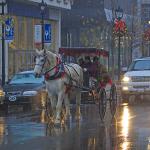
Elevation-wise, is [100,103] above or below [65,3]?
below

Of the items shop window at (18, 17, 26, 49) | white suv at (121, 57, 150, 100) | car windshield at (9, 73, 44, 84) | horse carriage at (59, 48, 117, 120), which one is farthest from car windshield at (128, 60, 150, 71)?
shop window at (18, 17, 26, 49)

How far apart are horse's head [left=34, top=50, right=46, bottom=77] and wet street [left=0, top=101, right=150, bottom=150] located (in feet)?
5.02

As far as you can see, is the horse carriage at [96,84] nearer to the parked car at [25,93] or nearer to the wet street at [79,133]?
the wet street at [79,133]

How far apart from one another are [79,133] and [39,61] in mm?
2609

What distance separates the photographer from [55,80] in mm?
16734

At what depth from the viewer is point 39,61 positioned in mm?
16734

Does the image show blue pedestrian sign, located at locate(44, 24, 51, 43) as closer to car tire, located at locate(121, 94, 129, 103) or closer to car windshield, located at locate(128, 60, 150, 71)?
car windshield, located at locate(128, 60, 150, 71)

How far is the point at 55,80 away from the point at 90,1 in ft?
140

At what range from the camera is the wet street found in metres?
13.1

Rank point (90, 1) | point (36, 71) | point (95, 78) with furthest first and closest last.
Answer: point (90, 1), point (95, 78), point (36, 71)

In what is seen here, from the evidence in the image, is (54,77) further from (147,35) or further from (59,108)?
(147,35)

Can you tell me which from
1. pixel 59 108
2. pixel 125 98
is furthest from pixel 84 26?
pixel 59 108

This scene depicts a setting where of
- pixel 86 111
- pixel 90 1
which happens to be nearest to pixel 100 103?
pixel 86 111

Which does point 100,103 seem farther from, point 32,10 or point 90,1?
point 90,1
